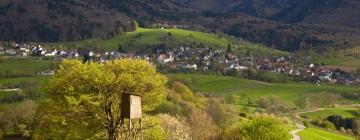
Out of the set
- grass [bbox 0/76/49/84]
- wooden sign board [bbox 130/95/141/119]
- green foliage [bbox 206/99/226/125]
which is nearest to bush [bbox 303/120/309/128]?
green foliage [bbox 206/99/226/125]

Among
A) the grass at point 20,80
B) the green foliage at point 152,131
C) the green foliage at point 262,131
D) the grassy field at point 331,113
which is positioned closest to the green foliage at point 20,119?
the green foliage at point 262,131

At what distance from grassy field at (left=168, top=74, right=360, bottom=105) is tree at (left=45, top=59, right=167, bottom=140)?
9865 centimetres

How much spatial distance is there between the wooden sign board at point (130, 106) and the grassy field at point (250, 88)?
107 m

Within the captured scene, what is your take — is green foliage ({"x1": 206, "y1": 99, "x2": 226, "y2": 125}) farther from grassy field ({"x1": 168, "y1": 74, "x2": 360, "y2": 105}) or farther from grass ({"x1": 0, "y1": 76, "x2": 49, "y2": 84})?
grass ({"x1": 0, "y1": 76, "x2": 49, "y2": 84})

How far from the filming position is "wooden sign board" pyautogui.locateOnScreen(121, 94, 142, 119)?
982 inches

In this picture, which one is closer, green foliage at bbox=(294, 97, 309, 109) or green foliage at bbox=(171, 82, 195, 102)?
green foliage at bbox=(171, 82, 195, 102)

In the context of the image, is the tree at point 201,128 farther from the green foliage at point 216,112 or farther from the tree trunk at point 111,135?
the tree trunk at point 111,135

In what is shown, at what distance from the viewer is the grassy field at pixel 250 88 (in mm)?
138875

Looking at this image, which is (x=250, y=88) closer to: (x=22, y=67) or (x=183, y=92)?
(x=22, y=67)

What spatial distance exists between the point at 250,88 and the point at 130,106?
12847 cm

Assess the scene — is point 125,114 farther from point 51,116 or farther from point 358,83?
point 358,83

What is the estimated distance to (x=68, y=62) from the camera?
38.8 m

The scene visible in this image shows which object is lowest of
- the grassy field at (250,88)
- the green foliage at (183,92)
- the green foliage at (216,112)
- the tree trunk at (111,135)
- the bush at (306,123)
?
the bush at (306,123)

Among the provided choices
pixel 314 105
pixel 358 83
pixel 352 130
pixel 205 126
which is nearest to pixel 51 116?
pixel 205 126
